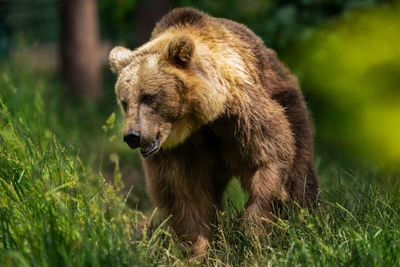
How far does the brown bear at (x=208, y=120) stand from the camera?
12.2 feet

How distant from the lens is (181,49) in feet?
12.3

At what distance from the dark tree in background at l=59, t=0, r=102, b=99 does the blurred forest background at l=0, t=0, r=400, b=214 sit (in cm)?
2

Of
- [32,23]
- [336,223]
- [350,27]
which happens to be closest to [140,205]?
[336,223]

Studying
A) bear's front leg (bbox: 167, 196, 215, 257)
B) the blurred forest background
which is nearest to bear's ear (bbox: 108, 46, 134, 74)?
the blurred forest background

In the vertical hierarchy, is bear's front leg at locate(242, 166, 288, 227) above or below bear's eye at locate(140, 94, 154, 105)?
below

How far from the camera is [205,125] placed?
13.4 ft

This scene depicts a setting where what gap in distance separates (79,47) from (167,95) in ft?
24.2

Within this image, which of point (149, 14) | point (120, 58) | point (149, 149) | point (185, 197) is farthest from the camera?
point (149, 14)

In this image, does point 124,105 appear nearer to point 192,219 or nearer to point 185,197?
point 185,197

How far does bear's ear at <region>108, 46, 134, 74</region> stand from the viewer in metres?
3.98

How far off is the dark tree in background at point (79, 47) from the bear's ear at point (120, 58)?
6.58 m

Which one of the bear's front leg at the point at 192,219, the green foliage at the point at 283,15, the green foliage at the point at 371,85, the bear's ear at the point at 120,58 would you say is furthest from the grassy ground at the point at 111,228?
the green foliage at the point at 283,15

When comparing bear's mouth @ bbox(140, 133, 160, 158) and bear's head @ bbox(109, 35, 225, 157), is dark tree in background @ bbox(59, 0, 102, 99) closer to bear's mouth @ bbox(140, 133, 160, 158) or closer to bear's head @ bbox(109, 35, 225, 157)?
bear's head @ bbox(109, 35, 225, 157)

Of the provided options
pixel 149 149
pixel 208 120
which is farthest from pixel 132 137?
pixel 208 120
